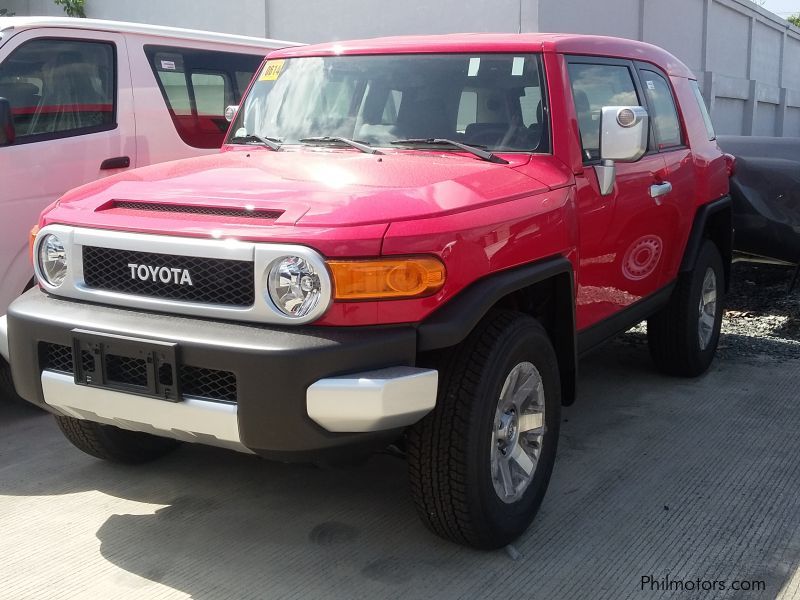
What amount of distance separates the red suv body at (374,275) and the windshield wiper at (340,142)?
0.01m

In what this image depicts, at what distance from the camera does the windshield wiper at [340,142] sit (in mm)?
3850

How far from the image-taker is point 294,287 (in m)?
2.88

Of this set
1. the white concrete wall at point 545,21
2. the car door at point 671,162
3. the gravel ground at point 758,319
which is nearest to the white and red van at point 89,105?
the car door at point 671,162

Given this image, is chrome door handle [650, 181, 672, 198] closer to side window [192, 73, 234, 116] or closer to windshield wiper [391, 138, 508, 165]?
windshield wiper [391, 138, 508, 165]

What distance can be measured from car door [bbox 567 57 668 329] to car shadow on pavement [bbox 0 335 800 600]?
746mm

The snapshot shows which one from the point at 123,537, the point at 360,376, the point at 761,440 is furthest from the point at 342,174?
the point at 761,440

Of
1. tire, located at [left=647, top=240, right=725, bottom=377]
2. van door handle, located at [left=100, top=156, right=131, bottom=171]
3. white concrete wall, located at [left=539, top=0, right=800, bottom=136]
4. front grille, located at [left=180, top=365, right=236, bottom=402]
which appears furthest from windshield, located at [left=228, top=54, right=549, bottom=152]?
white concrete wall, located at [left=539, top=0, right=800, bottom=136]

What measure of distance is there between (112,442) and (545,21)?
1008cm

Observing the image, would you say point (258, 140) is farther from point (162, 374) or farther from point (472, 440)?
point (472, 440)

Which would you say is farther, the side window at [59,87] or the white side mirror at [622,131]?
the side window at [59,87]

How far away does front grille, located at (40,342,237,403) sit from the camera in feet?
9.59

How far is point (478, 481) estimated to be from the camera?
10.3ft

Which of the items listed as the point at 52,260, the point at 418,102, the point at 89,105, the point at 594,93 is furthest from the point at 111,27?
the point at 594,93

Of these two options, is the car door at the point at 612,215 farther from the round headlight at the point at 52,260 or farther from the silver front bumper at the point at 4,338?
the silver front bumper at the point at 4,338
